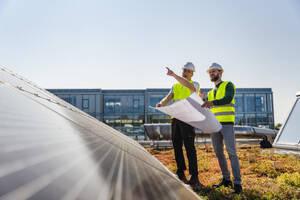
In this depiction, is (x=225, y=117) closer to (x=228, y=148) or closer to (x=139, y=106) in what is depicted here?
(x=228, y=148)

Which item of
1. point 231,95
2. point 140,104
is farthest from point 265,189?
point 140,104

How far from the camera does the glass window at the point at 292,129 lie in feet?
21.9

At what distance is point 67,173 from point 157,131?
19127 mm

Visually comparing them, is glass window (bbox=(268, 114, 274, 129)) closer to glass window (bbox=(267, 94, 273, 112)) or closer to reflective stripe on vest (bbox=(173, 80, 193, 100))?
glass window (bbox=(267, 94, 273, 112))

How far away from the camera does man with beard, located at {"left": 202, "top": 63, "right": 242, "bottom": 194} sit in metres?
3.23

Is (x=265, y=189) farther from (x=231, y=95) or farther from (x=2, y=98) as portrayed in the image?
(x=2, y=98)

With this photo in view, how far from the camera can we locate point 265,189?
3.56 meters

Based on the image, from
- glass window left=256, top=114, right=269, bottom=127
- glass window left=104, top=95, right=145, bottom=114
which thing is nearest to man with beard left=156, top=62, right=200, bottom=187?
glass window left=104, top=95, right=145, bottom=114

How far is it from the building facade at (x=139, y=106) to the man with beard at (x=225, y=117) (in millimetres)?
29161

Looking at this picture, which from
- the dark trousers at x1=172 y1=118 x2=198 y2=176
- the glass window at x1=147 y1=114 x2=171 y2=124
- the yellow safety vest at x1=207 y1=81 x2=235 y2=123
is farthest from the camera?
the glass window at x1=147 y1=114 x2=171 y2=124

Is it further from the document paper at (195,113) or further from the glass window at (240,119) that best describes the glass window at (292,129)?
the glass window at (240,119)

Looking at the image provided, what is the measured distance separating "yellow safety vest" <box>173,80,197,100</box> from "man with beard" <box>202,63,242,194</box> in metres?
0.39

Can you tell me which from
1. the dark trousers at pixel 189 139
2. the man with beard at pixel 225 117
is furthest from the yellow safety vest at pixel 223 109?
the dark trousers at pixel 189 139

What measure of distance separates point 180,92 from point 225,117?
2.89ft
